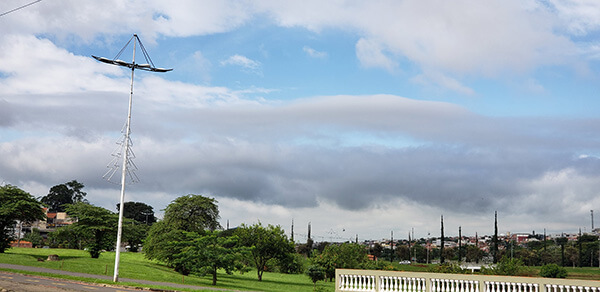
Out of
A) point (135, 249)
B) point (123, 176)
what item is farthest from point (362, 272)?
point (135, 249)

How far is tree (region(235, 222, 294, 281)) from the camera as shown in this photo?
257 ft

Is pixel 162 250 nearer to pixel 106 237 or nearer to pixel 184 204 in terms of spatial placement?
pixel 184 204

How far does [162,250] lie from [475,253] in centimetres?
9988

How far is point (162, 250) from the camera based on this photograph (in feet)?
211

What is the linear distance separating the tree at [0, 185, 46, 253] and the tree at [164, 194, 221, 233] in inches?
787

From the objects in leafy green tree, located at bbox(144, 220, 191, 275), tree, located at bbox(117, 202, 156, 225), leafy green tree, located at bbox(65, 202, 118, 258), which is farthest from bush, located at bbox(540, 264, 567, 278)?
tree, located at bbox(117, 202, 156, 225)

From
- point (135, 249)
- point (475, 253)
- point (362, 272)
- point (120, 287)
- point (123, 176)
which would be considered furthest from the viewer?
point (475, 253)

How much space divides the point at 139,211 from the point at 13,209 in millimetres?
119463

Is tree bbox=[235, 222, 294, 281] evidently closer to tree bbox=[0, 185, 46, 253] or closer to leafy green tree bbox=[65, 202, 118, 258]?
leafy green tree bbox=[65, 202, 118, 258]

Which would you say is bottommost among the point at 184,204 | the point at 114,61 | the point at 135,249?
the point at 135,249

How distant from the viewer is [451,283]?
2494cm

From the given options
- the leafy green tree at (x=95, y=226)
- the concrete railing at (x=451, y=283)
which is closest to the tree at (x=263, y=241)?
the leafy green tree at (x=95, y=226)

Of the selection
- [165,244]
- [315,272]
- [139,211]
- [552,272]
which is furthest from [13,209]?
[139,211]

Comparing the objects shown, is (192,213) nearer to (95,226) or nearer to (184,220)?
(184,220)
